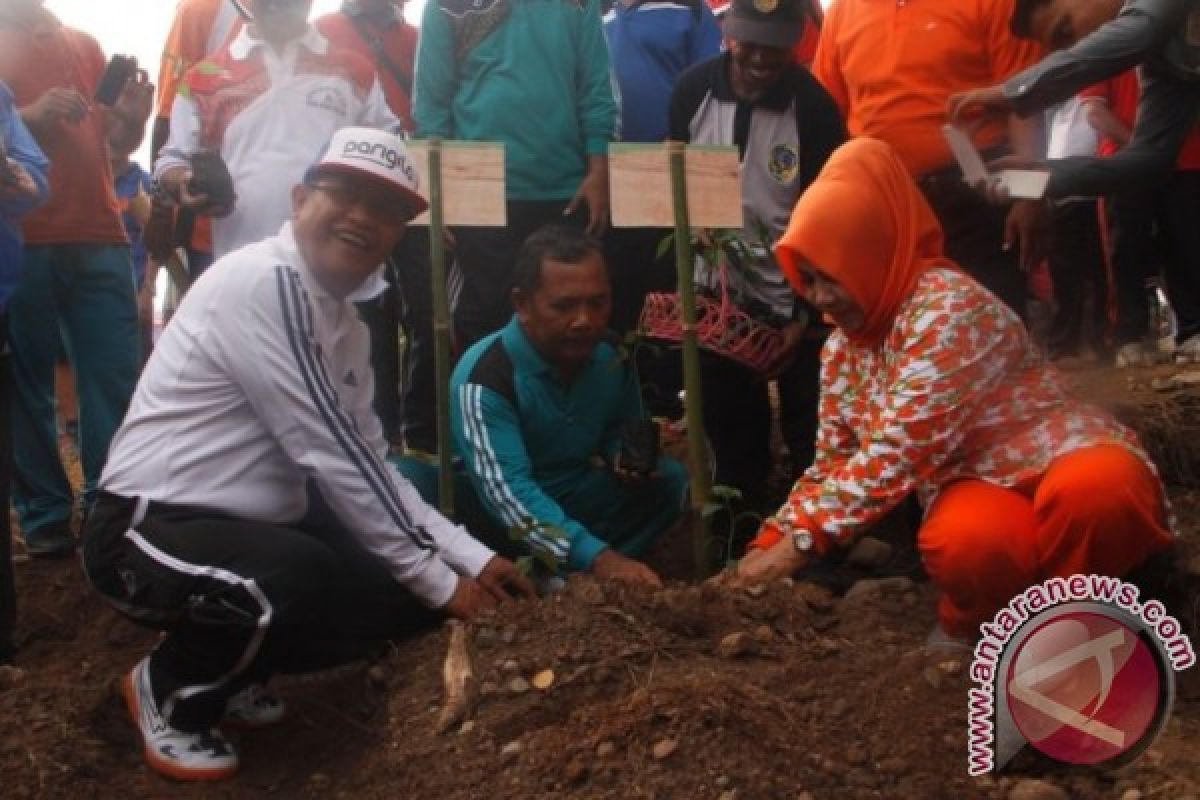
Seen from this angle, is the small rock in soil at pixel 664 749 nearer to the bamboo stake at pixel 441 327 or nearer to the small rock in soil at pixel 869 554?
the bamboo stake at pixel 441 327

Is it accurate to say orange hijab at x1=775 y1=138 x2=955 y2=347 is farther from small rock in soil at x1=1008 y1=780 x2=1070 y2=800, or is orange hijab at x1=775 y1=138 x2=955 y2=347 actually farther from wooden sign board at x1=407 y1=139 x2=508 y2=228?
small rock in soil at x1=1008 y1=780 x2=1070 y2=800

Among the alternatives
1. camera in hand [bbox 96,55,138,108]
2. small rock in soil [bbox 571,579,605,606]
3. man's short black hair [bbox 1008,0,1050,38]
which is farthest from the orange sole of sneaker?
man's short black hair [bbox 1008,0,1050,38]

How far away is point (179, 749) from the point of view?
9.45 ft

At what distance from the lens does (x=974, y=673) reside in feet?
7.30

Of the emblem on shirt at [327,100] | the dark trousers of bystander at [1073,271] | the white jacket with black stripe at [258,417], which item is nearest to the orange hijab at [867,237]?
the white jacket with black stripe at [258,417]

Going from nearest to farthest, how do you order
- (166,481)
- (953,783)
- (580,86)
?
(953,783) < (166,481) < (580,86)

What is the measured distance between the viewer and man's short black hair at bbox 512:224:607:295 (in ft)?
12.1

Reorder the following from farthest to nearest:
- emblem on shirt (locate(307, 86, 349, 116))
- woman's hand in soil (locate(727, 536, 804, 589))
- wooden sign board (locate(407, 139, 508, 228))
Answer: emblem on shirt (locate(307, 86, 349, 116)), wooden sign board (locate(407, 139, 508, 228)), woman's hand in soil (locate(727, 536, 804, 589))

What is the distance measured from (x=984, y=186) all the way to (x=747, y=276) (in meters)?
0.88

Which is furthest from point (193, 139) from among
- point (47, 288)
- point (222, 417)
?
point (222, 417)

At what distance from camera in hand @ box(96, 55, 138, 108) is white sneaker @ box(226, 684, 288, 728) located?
238cm

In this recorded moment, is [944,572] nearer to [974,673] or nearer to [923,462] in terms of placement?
[923,462]

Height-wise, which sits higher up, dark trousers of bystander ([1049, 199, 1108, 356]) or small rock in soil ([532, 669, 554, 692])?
dark trousers of bystander ([1049, 199, 1108, 356])

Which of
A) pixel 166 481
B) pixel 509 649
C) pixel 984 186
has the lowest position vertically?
Answer: pixel 509 649
